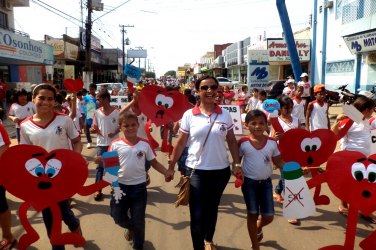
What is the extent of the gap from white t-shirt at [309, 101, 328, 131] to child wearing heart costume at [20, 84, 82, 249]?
433cm

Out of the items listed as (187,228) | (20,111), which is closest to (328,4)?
(20,111)

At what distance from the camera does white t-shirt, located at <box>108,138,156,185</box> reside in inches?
132

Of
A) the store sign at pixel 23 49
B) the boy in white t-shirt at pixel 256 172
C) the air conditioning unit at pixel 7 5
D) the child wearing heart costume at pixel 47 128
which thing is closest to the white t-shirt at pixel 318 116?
the boy in white t-shirt at pixel 256 172

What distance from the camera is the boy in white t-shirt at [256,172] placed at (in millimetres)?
3258

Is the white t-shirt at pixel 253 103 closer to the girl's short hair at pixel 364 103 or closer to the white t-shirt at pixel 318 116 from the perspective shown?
the white t-shirt at pixel 318 116

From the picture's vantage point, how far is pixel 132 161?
3.35 metres

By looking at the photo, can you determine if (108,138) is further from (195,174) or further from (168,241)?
(195,174)

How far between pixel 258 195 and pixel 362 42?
14.2 metres

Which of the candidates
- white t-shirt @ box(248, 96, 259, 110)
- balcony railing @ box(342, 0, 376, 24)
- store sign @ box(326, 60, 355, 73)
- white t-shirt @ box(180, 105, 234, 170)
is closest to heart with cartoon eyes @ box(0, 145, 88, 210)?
white t-shirt @ box(180, 105, 234, 170)

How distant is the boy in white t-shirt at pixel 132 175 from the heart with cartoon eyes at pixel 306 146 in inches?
52.4

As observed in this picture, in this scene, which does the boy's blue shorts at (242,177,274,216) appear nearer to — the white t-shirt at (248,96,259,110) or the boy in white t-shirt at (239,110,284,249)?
the boy in white t-shirt at (239,110,284,249)

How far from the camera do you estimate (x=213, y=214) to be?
10.7 ft

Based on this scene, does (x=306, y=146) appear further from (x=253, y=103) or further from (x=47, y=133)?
(x=253, y=103)

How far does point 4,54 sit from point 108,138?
51.1 feet
